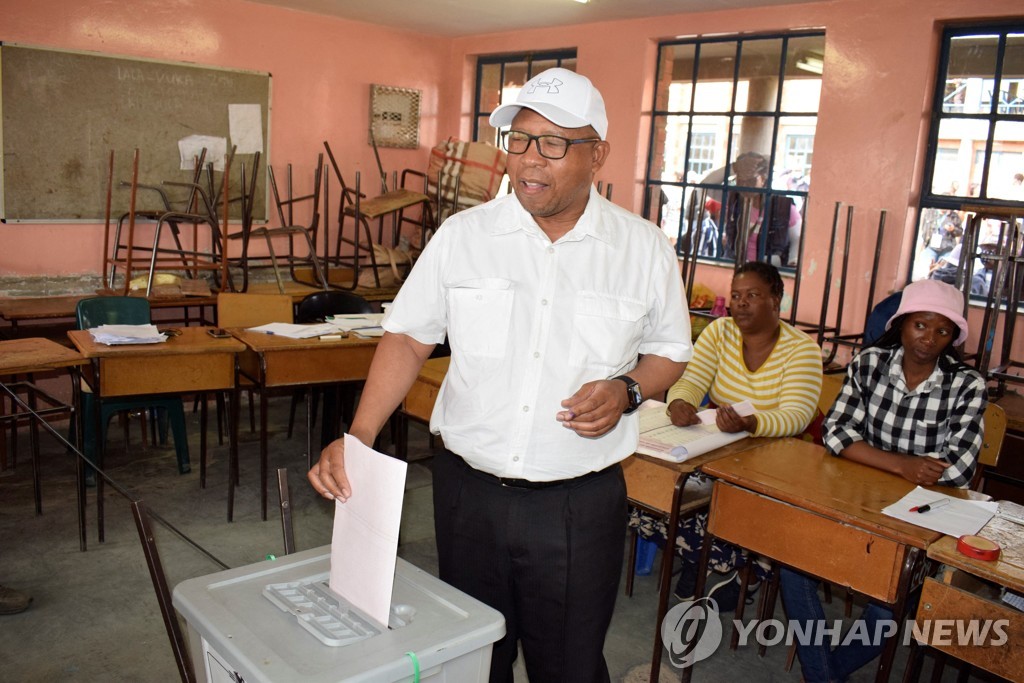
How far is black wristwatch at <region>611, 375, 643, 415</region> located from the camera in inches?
64.0

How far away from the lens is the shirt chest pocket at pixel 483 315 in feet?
5.51

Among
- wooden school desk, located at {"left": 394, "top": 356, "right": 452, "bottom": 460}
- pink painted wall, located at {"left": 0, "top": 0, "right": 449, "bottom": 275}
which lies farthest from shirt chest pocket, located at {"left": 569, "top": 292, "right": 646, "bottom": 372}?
pink painted wall, located at {"left": 0, "top": 0, "right": 449, "bottom": 275}

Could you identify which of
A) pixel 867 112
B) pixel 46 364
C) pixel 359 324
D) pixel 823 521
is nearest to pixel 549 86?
pixel 823 521

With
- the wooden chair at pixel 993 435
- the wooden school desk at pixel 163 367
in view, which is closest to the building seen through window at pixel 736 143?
the wooden chair at pixel 993 435

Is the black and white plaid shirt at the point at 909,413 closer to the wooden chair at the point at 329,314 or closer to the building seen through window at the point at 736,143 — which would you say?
the building seen through window at the point at 736,143

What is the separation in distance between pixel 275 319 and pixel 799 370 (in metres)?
2.97

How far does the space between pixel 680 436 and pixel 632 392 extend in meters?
1.23

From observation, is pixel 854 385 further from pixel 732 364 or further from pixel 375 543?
pixel 375 543

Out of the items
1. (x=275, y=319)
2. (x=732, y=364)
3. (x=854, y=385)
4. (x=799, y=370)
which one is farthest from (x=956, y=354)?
(x=275, y=319)

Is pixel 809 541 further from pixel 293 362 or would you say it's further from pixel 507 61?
pixel 507 61

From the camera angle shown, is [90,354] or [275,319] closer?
[90,354]

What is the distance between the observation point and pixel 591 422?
5.02 feet

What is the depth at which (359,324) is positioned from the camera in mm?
4363

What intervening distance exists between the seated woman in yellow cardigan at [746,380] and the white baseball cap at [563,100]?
61.6 inches
